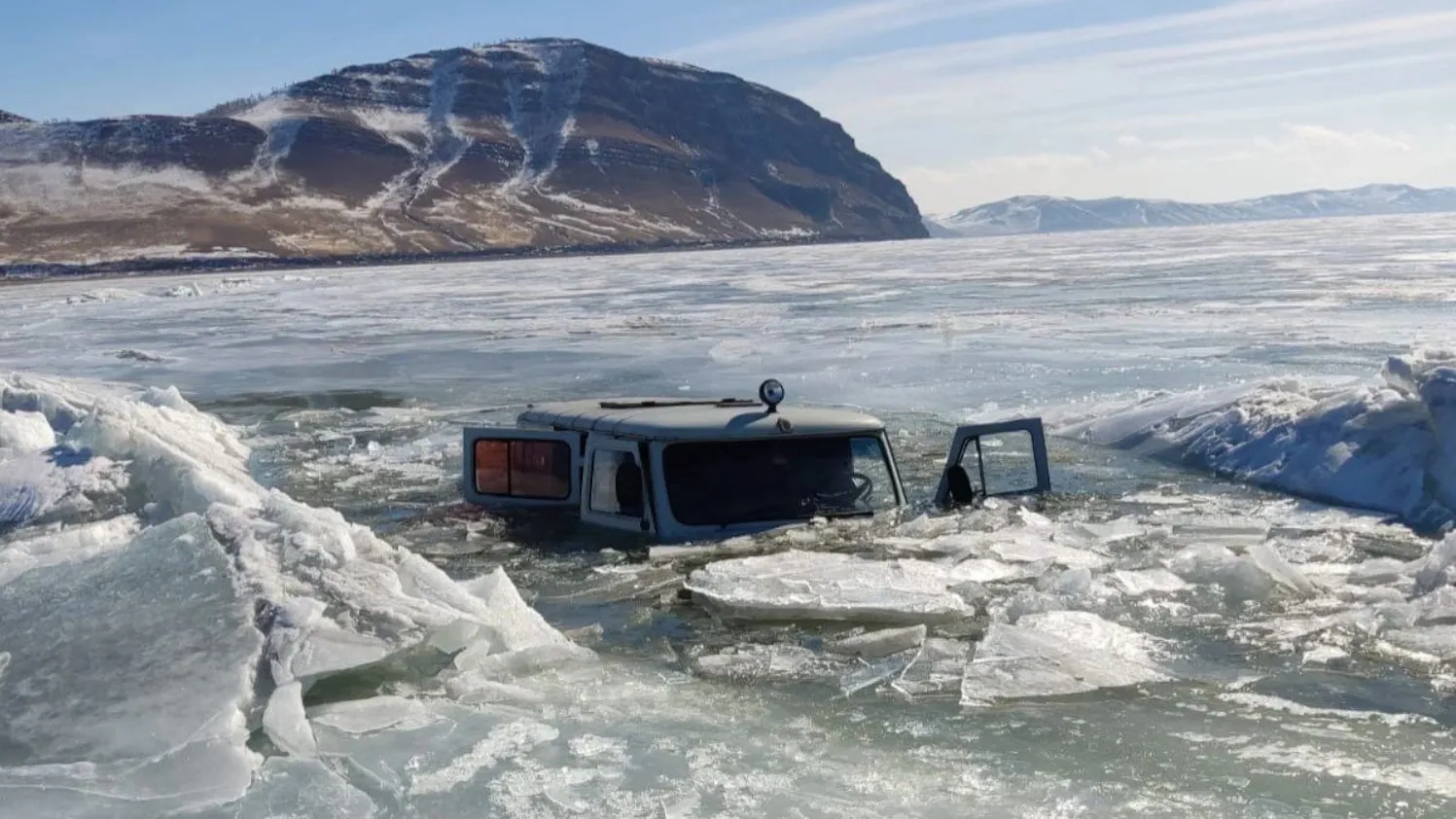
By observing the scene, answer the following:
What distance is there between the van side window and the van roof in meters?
0.19

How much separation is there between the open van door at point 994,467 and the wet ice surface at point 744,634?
0.30 m

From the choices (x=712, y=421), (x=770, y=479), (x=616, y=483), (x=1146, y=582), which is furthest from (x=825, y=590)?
(x=616, y=483)

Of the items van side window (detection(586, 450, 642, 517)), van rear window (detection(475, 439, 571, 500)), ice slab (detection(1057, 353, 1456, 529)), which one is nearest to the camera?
van side window (detection(586, 450, 642, 517))

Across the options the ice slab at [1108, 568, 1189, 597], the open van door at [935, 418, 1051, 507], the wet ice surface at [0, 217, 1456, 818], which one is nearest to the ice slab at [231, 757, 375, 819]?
the wet ice surface at [0, 217, 1456, 818]

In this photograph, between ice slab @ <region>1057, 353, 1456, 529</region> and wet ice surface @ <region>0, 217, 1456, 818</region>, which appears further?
ice slab @ <region>1057, 353, 1456, 529</region>

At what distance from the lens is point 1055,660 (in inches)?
273

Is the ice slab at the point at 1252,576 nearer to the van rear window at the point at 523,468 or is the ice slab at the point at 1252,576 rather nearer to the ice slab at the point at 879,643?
the ice slab at the point at 879,643

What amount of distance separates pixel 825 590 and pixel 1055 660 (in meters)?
1.67

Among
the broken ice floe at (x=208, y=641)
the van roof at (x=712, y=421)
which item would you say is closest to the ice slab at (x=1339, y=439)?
the van roof at (x=712, y=421)

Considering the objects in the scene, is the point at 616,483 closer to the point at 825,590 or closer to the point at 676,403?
the point at 676,403

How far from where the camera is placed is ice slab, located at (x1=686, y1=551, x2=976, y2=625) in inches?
317

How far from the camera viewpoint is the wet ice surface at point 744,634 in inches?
217

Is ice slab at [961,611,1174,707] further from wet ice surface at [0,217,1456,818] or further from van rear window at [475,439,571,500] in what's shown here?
van rear window at [475,439,571,500]

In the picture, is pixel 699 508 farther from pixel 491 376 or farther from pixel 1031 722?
pixel 491 376
